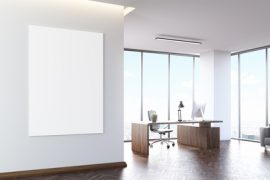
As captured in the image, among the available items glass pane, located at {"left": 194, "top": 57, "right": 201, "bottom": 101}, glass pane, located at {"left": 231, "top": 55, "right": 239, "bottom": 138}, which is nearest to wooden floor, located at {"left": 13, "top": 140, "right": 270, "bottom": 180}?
glass pane, located at {"left": 231, "top": 55, "right": 239, "bottom": 138}

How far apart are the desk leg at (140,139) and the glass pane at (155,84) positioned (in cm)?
221

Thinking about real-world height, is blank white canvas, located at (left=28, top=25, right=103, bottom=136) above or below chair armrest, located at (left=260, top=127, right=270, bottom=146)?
above

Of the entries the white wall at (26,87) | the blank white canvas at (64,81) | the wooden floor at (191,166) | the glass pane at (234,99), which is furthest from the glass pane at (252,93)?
the blank white canvas at (64,81)

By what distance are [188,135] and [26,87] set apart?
4997 mm

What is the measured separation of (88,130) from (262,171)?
121 inches

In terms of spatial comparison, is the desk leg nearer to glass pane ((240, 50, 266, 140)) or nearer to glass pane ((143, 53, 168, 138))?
glass pane ((143, 53, 168, 138))

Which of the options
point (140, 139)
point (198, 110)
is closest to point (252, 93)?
point (198, 110)

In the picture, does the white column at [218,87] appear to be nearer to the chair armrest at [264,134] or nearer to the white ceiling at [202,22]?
the white ceiling at [202,22]

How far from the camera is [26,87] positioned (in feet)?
15.3

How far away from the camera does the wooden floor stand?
4.62 m

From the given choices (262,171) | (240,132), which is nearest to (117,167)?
(262,171)

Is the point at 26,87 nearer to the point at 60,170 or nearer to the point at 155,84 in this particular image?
the point at 60,170

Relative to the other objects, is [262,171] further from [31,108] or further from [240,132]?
[240,132]

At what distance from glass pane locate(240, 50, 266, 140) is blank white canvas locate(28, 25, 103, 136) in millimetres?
5717
